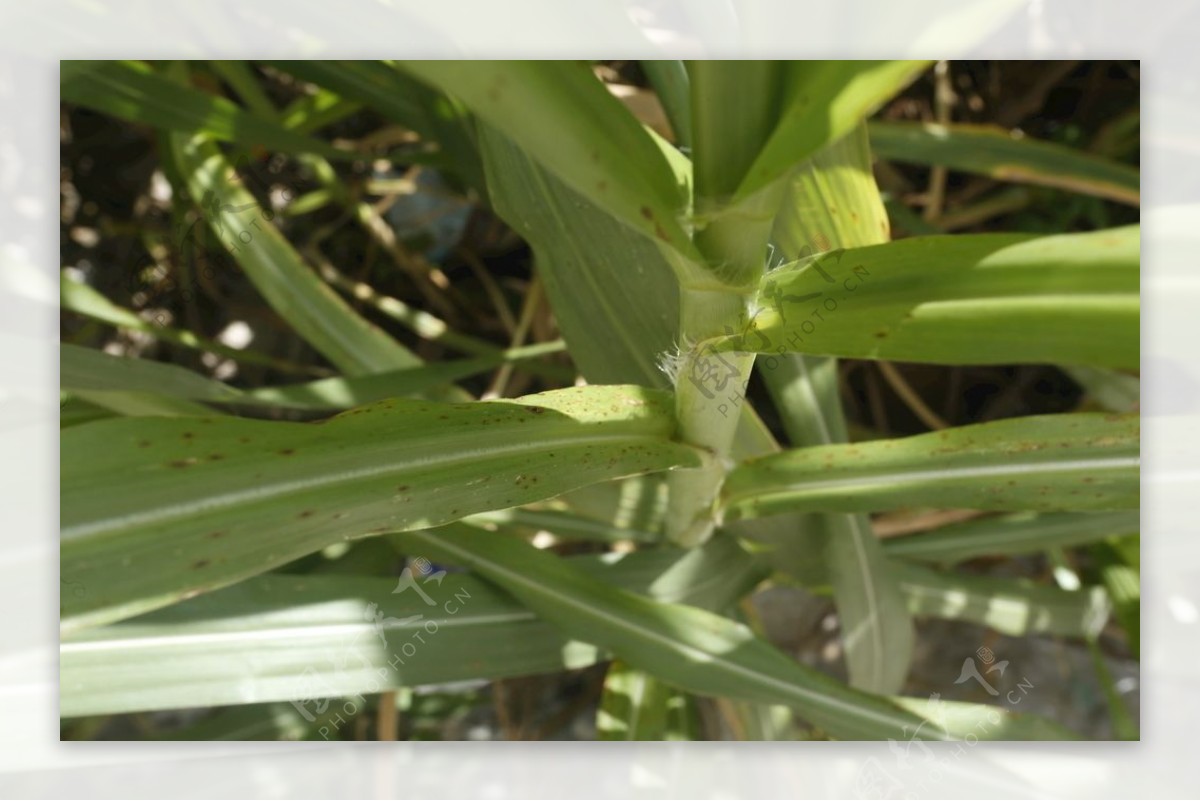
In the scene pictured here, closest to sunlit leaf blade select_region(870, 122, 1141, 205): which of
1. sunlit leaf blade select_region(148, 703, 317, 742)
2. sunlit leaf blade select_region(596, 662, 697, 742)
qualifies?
sunlit leaf blade select_region(596, 662, 697, 742)

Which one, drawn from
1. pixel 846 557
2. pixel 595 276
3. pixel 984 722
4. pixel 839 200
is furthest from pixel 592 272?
pixel 984 722

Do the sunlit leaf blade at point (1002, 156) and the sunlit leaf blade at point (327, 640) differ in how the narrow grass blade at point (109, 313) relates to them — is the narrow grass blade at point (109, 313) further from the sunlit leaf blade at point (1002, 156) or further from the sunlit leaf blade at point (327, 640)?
the sunlit leaf blade at point (1002, 156)

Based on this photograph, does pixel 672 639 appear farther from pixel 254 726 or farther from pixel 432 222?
pixel 432 222

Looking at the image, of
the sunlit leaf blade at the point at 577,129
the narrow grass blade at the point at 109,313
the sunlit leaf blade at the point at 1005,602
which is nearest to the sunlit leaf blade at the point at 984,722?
the sunlit leaf blade at the point at 1005,602

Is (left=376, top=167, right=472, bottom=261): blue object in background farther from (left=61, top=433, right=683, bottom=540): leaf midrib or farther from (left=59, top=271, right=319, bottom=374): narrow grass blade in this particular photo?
(left=61, top=433, right=683, bottom=540): leaf midrib

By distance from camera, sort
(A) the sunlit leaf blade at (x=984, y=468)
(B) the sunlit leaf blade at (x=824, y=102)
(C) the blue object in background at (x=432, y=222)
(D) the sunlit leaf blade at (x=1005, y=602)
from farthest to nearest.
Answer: (C) the blue object in background at (x=432, y=222) < (D) the sunlit leaf blade at (x=1005, y=602) < (A) the sunlit leaf blade at (x=984, y=468) < (B) the sunlit leaf blade at (x=824, y=102)

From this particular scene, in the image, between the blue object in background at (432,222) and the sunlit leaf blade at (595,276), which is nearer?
the sunlit leaf blade at (595,276)
